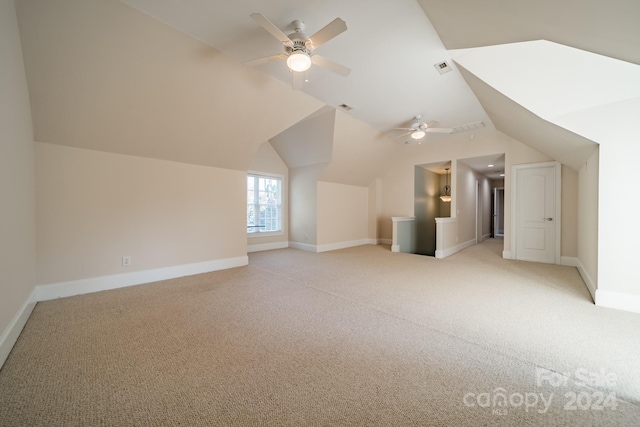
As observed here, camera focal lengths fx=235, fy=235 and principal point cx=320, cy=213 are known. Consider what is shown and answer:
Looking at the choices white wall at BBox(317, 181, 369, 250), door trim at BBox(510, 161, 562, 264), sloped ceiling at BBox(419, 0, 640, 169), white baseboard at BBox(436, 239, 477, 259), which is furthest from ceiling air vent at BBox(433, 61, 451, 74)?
white baseboard at BBox(436, 239, 477, 259)

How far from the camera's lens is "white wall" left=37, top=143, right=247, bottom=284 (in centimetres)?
297

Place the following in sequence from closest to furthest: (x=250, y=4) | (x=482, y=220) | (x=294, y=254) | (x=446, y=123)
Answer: (x=250, y=4), (x=446, y=123), (x=294, y=254), (x=482, y=220)

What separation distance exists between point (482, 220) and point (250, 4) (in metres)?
9.54

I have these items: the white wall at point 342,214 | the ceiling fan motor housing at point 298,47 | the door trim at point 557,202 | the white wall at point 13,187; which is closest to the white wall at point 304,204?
the white wall at point 342,214

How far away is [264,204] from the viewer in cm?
664

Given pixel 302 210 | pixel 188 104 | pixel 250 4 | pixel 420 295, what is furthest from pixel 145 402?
pixel 302 210

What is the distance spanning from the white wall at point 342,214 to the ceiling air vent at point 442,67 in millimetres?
3772

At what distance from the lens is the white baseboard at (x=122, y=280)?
116 inches

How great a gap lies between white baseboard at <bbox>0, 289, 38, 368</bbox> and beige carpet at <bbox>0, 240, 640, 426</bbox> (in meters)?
0.07

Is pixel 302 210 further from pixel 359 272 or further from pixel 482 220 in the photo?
pixel 482 220

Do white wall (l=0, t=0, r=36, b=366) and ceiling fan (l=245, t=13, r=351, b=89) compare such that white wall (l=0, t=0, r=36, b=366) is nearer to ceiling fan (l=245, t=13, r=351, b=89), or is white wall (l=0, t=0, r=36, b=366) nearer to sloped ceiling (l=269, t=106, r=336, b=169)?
ceiling fan (l=245, t=13, r=351, b=89)

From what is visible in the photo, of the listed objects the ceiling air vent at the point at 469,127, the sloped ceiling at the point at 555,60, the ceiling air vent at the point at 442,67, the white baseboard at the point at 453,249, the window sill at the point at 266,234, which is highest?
the ceiling air vent at the point at 442,67

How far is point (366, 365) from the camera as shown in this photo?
168cm

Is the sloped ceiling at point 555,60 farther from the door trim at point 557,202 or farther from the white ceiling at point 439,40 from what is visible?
the door trim at point 557,202
